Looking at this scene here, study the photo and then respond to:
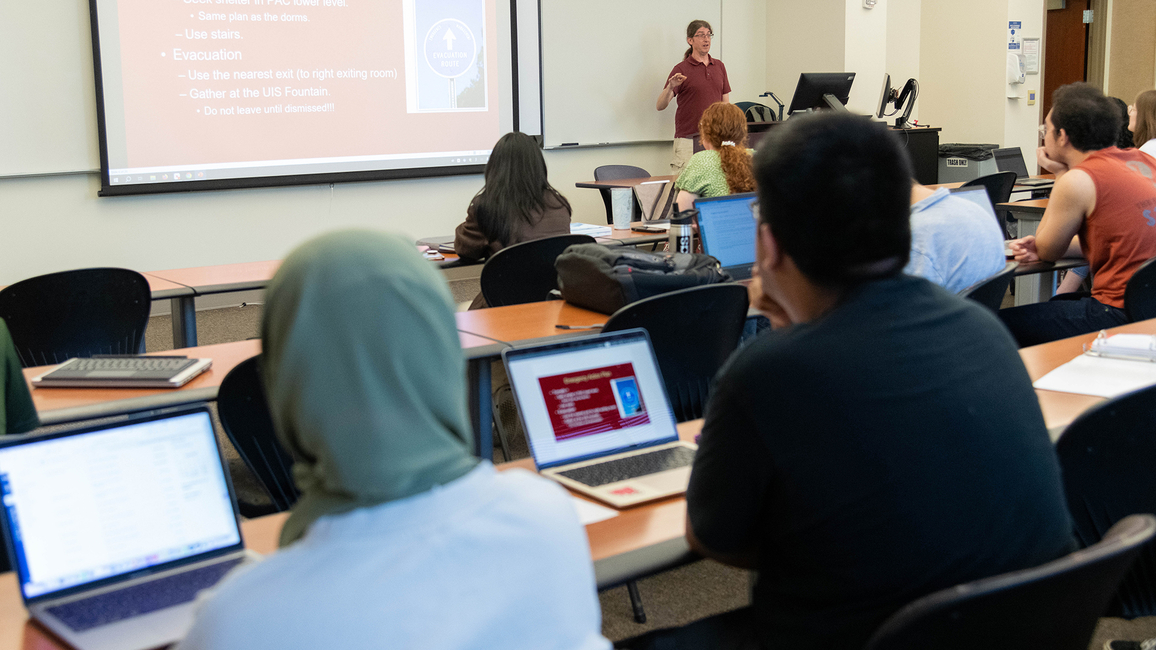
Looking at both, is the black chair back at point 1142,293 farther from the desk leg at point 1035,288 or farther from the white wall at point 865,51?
the white wall at point 865,51

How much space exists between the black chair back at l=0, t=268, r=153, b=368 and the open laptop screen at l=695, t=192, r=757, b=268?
1.97 metres

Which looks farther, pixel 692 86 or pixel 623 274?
pixel 692 86

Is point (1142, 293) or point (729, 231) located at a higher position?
point (729, 231)

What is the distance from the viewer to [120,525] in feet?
4.39

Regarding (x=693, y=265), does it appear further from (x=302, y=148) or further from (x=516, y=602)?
(x=302, y=148)

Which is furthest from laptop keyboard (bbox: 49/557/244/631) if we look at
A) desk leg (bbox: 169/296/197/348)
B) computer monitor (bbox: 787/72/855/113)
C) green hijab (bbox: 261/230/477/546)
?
computer monitor (bbox: 787/72/855/113)

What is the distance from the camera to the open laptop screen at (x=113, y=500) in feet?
4.21

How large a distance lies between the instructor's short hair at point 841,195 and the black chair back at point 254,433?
4.48 feet

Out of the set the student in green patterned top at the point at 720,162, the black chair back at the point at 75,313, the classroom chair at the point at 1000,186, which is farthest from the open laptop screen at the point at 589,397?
the classroom chair at the point at 1000,186

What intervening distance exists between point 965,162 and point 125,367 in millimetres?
7230

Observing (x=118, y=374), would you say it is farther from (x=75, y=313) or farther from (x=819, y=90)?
(x=819, y=90)

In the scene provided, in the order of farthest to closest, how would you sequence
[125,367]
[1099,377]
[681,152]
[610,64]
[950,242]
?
[681,152] < [610,64] < [950,242] < [125,367] < [1099,377]

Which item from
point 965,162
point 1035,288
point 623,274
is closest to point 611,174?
point 965,162

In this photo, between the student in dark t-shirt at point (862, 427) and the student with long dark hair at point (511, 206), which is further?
the student with long dark hair at point (511, 206)
